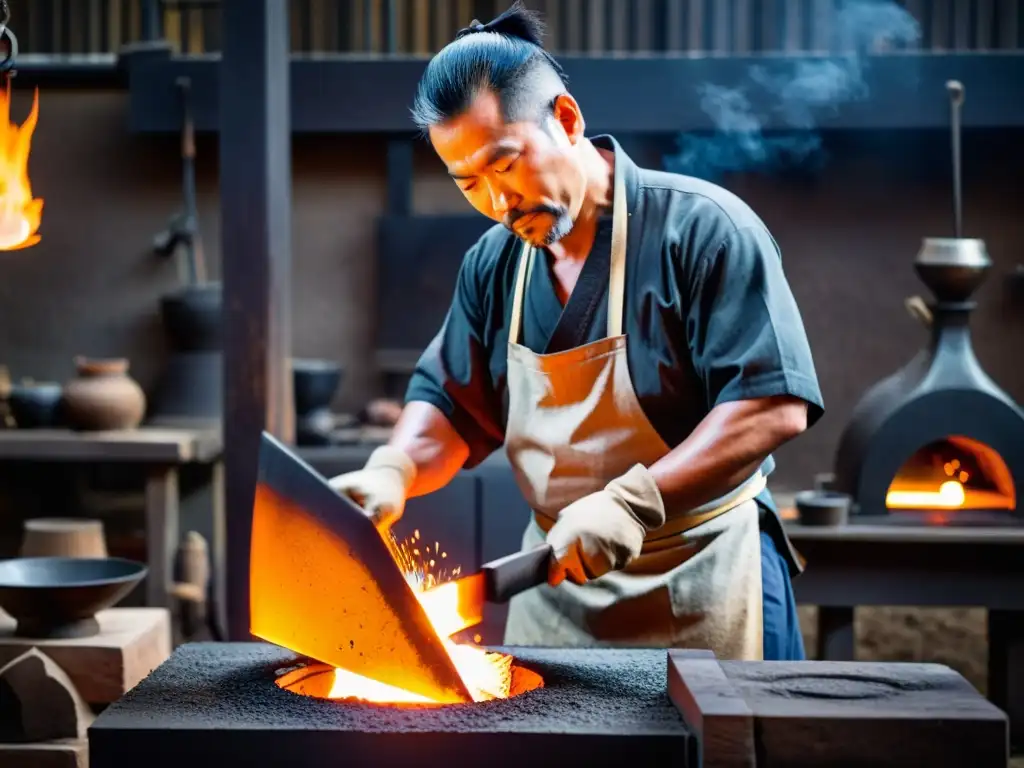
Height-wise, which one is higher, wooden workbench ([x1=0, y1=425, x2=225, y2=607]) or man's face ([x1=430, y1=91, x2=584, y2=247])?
man's face ([x1=430, y1=91, x2=584, y2=247])

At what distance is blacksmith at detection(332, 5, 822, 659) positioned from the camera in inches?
93.9

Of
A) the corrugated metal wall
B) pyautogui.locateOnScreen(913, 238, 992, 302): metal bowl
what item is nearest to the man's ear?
pyautogui.locateOnScreen(913, 238, 992, 302): metal bowl

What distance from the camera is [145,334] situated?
702cm

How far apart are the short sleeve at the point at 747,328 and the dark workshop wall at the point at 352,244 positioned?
14.3 ft

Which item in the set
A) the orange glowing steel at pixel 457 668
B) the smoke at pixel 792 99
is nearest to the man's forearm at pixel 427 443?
the orange glowing steel at pixel 457 668

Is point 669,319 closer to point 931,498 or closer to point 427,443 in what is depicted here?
point 427,443

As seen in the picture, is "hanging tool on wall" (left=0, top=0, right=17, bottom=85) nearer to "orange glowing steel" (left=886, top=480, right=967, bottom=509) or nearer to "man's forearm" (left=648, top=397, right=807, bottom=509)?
"man's forearm" (left=648, top=397, right=807, bottom=509)

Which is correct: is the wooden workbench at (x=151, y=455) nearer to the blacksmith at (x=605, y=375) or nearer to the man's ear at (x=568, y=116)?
the blacksmith at (x=605, y=375)

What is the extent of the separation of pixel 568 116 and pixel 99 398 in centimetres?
386

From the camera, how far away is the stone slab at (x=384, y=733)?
1867 millimetres

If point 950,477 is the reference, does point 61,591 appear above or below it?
above

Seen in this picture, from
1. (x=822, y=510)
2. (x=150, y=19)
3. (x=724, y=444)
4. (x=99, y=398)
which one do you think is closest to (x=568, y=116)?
(x=724, y=444)

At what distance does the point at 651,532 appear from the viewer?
2639 millimetres

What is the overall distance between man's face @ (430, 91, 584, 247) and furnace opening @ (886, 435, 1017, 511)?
2.75 meters
